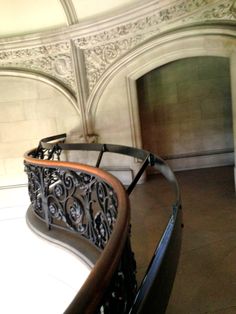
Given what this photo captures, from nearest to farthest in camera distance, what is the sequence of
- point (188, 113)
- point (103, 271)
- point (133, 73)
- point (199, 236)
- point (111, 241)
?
point (103, 271) < point (111, 241) < point (199, 236) < point (133, 73) < point (188, 113)

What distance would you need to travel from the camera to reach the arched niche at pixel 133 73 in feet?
11.2

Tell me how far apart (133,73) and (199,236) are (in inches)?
98.4

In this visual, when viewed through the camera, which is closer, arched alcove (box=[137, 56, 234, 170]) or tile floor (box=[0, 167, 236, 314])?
tile floor (box=[0, 167, 236, 314])

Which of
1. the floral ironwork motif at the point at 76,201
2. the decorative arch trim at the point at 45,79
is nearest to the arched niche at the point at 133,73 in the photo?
the decorative arch trim at the point at 45,79

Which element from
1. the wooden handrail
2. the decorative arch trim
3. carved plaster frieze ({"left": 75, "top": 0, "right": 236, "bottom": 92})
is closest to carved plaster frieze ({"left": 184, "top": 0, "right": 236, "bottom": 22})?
carved plaster frieze ({"left": 75, "top": 0, "right": 236, "bottom": 92})

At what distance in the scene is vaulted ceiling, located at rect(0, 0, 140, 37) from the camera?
3657 mm

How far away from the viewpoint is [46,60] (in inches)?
170

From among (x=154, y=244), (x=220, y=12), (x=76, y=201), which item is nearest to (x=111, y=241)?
(x=76, y=201)

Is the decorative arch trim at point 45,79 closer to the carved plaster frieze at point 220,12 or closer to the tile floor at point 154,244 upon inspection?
the tile floor at point 154,244

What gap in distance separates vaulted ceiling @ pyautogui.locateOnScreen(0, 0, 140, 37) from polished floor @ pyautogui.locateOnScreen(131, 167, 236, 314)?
2462mm

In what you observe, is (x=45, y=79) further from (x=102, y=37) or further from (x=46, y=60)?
(x=102, y=37)

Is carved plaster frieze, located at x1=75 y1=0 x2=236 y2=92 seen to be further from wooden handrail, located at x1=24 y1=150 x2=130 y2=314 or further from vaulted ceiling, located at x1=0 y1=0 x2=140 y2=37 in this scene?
wooden handrail, located at x1=24 y1=150 x2=130 y2=314

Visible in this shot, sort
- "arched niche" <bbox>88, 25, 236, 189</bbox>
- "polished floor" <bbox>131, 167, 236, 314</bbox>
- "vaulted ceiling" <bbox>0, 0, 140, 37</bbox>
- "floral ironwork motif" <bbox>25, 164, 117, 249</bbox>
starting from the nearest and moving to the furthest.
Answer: "polished floor" <bbox>131, 167, 236, 314</bbox> → "floral ironwork motif" <bbox>25, 164, 117, 249</bbox> → "arched niche" <bbox>88, 25, 236, 189</bbox> → "vaulted ceiling" <bbox>0, 0, 140, 37</bbox>

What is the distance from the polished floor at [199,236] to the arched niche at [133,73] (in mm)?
956
